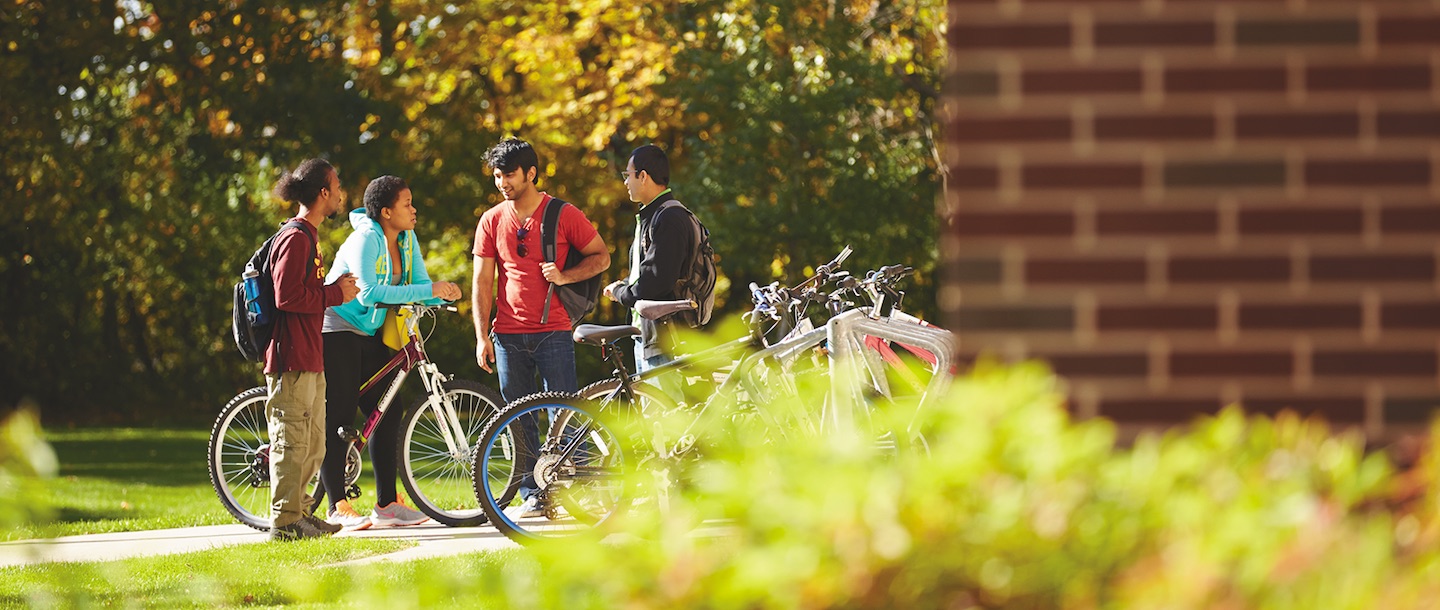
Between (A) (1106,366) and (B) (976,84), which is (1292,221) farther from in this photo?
(B) (976,84)

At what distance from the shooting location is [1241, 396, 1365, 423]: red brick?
10.5 ft

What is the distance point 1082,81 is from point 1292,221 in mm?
481

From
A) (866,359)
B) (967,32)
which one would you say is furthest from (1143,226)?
(866,359)

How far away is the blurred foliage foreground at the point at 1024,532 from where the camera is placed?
2412 mm

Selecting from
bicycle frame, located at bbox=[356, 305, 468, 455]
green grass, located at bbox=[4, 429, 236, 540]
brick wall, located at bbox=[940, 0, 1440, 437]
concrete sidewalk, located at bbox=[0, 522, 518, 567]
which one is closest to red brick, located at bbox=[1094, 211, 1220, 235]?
brick wall, located at bbox=[940, 0, 1440, 437]

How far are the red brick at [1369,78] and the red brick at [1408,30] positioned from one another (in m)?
0.05

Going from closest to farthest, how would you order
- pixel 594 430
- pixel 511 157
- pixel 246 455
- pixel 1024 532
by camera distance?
pixel 1024 532, pixel 594 430, pixel 511 157, pixel 246 455

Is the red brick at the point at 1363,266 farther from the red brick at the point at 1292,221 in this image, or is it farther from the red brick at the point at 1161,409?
the red brick at the point at 1161,409

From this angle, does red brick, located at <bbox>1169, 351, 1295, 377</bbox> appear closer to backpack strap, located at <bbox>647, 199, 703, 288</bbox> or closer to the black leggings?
backpack strap, located at <bbox>647, 199, 703, 288</bbox>

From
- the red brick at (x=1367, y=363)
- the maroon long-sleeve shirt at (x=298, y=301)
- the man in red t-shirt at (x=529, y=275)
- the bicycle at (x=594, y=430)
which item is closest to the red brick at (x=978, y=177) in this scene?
the red brick at (x=1367, y=363)

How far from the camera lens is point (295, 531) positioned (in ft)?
25.2

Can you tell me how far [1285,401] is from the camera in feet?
10.5

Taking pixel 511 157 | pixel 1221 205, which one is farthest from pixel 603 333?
pixel 1221 205

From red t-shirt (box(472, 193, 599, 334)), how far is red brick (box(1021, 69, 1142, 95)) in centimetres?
488
